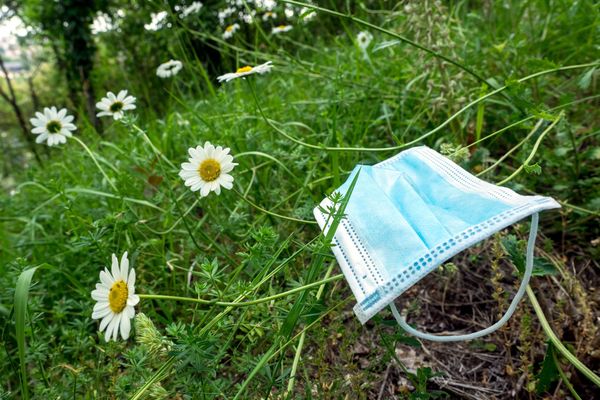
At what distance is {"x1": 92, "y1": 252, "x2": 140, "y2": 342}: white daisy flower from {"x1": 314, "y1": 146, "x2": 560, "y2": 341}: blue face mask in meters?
0.43

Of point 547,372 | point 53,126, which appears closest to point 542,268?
point 547,372

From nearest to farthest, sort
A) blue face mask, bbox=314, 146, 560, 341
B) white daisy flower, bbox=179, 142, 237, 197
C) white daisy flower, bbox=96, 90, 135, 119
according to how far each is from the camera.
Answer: blue face mask, bbox=314, 146, 560, 341
white daisy flower, bbox=179, 142, 237, 197
white daisy flower, bbox=96, 90, 135, 119

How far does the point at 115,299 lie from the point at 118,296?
0.01m

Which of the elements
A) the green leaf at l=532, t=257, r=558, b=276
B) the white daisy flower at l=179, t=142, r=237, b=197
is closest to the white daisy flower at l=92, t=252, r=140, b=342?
the white daisy flower at l=179, t=142, r=237, b=197

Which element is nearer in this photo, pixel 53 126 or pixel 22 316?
pixel 22 316

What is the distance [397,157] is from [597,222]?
722 millimetres

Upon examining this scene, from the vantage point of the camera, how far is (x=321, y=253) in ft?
3.12

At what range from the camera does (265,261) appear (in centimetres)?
109

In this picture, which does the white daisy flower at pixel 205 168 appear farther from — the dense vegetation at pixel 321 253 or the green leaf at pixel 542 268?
the green leaf at pixel 542 268

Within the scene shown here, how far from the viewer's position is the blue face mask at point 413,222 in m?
0.83

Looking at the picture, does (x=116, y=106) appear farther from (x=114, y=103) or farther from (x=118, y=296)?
(x=118, y=296)

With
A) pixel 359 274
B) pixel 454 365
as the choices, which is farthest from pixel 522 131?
pixel 359 274

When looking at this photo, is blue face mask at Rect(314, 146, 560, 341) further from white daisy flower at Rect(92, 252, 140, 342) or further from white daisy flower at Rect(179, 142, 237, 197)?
white daisy flower at Rect(92, 252, 140, 342)

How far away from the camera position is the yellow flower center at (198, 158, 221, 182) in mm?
1199
